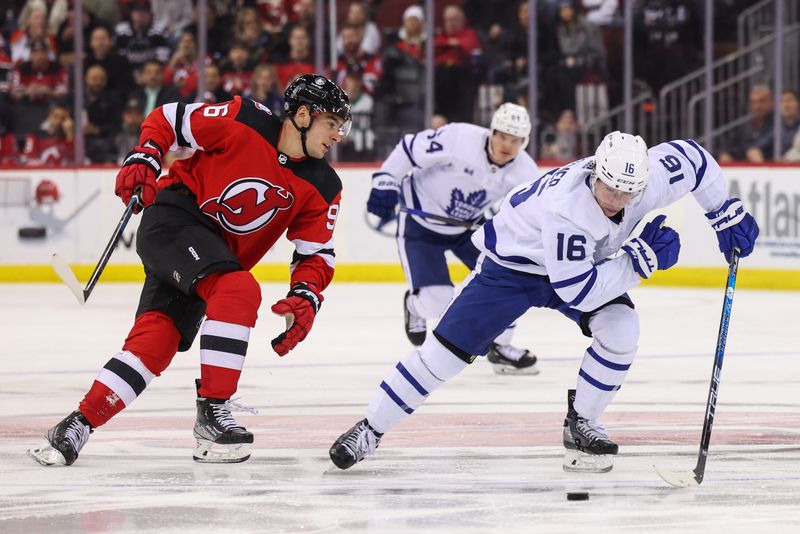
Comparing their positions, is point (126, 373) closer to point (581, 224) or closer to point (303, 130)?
point (303, 130)

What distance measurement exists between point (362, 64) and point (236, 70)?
89cm

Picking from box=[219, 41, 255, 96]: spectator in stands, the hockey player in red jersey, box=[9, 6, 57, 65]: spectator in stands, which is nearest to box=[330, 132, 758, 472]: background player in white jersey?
the hockey player in red jersey

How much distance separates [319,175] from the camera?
407cm

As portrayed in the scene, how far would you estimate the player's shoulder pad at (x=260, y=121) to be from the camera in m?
4.01

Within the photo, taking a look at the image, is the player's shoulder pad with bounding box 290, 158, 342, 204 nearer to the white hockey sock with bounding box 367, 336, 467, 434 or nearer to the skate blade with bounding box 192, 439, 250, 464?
the white hockey sock with bounding box 367, 336, 467, 434

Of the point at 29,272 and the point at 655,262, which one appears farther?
the point at 29,272

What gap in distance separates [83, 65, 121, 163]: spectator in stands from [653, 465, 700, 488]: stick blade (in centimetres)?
689

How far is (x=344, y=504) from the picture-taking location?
11.1 ft

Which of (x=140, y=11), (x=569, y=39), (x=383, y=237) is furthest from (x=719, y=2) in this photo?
(x=140, y=11)

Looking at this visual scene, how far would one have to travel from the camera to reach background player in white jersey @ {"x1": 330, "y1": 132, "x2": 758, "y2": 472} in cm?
362

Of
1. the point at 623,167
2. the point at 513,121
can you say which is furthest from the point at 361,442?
the point at 513,121

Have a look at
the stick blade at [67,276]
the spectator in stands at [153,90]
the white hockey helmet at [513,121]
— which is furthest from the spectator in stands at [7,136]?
the stick blade at [67,276]

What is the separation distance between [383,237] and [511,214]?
230 inches

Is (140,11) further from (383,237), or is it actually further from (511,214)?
(511,214)
